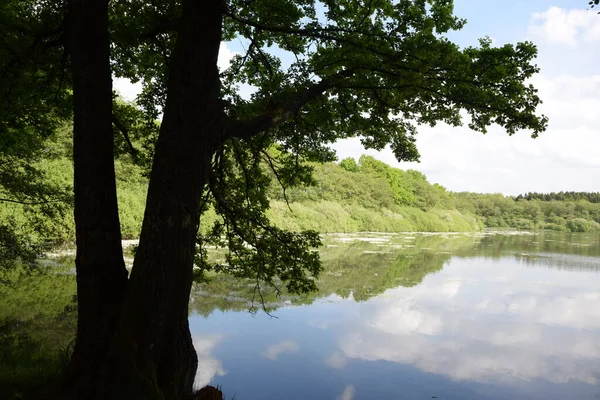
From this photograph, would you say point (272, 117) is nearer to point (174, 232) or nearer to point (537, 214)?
point (174, 232)

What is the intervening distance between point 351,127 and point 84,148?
4.66 meters

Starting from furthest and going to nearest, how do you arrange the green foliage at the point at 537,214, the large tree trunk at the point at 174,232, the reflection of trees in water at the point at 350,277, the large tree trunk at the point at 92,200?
the green foliage at the point at 537,214 < the reflection of trees in water at the point at 350,277 < the large tree trunk at the point at 92,200 < the large tree trunk at the point at 174,232

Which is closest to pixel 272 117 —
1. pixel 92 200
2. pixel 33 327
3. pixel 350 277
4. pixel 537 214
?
pixel 92 200

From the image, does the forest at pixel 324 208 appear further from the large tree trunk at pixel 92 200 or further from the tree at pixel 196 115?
the large tree trunk at pixel 92 200

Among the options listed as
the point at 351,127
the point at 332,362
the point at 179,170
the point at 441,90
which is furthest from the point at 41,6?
the point at 332,362

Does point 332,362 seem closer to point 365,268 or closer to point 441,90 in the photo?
point 441,90

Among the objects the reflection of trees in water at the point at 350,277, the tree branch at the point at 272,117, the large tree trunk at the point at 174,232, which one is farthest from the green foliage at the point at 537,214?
the large tree trunk at the point at 174,232

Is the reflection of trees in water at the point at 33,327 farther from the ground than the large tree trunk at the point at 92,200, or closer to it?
closer to it

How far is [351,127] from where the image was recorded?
7402mm

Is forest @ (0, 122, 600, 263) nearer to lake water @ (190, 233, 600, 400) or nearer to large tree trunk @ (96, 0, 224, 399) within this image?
large tree trunk @ (96, 0, 224, 399)

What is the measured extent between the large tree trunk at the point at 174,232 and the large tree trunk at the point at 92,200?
0.73 ft

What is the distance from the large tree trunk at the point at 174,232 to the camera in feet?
Result: 11.3

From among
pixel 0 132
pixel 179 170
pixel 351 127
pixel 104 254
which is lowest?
pixel 104 254

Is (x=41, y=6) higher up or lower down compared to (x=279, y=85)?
higher up
